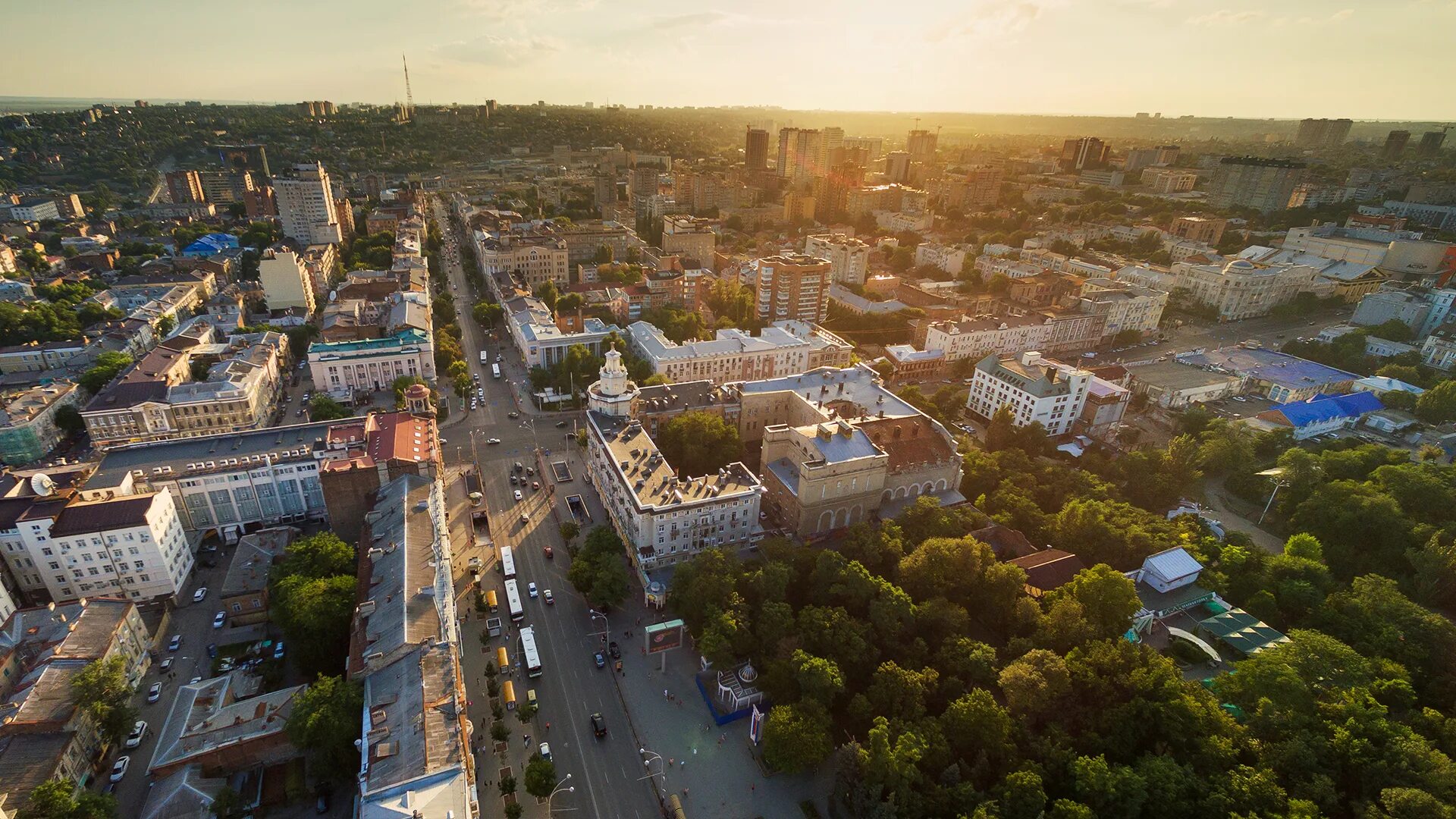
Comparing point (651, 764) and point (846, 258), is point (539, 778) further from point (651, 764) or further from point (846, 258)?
point (846, 258)

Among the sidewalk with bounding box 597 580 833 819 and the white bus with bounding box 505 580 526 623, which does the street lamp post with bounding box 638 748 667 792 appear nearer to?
the sidewalk with bounding box 597 580 833 819

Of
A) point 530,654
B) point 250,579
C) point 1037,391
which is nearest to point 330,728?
point 530,654

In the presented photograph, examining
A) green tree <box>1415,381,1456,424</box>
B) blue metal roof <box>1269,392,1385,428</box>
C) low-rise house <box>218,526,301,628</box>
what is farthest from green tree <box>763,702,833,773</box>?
green tree <box>1415,381,1456,424</box>

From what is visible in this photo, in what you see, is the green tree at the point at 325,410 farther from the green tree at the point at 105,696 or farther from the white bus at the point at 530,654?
the white bus at the point at 530,654

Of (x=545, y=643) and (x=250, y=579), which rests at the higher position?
(x=250, y=579)

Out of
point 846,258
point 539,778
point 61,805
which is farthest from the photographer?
point 846,258

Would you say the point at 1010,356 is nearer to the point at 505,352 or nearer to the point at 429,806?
the point at 505,352
